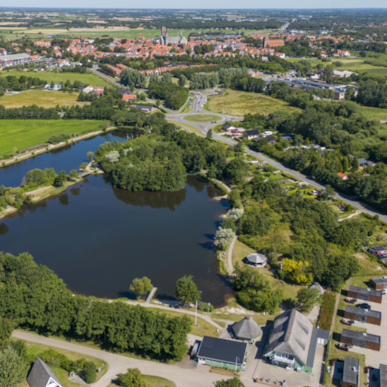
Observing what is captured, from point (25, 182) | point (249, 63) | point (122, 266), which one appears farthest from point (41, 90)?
point (122, 266)

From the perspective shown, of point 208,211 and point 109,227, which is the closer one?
point 109,227

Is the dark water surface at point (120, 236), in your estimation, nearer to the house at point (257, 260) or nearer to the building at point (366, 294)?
the house at point (257, 260)

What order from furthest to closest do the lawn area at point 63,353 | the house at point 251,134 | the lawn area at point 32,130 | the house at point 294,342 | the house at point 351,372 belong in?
the house at point 251,134 → the lawn area at point 32,130 → the house at point 294,342 → the lawn area at point 63,353 → the house at point 351,372

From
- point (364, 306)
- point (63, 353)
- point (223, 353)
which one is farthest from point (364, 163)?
point (63, 353)

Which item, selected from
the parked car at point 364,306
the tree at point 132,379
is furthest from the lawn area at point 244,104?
the tree at point 132,379

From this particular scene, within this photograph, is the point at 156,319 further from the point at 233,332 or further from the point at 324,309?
the point at 324,309

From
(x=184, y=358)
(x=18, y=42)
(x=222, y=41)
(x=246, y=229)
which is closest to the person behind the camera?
(x=184, y=358)

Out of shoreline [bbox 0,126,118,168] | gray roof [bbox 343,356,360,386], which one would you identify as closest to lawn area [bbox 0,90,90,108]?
shoreline [bbox 0,126,118,168]
